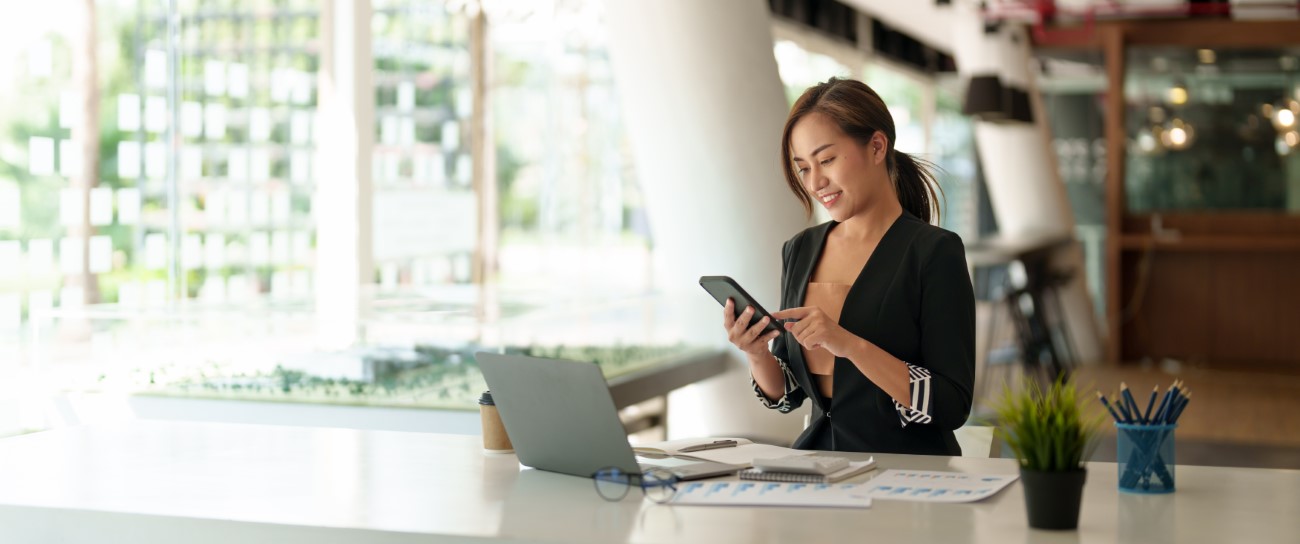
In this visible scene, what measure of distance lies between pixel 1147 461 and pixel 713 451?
0.77m

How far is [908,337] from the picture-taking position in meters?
2.75

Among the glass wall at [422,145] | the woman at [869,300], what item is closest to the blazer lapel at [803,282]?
the woman at [869,300]

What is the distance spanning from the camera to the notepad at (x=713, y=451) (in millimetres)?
2482

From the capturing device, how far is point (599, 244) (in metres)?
12.3

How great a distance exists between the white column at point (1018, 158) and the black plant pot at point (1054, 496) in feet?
35.2

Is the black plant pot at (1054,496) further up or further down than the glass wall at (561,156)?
further down

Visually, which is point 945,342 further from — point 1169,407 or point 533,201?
point 533,201

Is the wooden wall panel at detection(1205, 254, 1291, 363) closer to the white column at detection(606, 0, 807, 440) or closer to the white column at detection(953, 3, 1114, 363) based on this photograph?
the white column at detection(953, 3, 1114, 363)

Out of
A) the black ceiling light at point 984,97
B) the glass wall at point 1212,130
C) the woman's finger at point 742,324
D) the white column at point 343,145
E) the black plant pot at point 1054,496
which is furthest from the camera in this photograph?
the glass wall at point 1212,130

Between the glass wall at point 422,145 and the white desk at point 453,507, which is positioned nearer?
the white desk at point 453,507

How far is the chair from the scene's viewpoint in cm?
318

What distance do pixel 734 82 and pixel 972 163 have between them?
15.9m

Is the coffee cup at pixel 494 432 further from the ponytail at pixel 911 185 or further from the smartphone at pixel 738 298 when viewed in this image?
the ponytail at pixel 911 185

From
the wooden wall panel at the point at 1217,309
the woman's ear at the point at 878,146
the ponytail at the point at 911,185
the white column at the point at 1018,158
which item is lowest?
the wooden wall panel at the point at 1217,309
